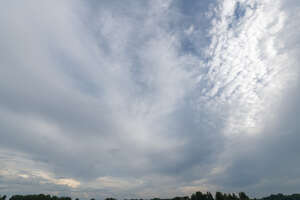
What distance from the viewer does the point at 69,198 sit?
618 feet

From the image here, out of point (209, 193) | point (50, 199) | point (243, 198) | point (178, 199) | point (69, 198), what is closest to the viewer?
point (243, 198)

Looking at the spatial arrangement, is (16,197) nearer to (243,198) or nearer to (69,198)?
(69,198)

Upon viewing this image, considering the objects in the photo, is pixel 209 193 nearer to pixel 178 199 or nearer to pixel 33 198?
pixel 178 199

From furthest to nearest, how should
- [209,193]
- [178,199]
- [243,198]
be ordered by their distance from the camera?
1. [178,199]
2. [209,193]
3. [243,198]

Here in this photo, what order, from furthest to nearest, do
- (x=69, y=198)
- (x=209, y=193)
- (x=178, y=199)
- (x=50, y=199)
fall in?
(x=69, y=198) < (x=50, y=199) < (x=178, y=199) < (x=209, y=193)

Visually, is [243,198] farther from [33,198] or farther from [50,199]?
[33,198]

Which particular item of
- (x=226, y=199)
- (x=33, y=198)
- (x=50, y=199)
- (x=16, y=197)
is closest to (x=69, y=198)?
(x=50, y=199)

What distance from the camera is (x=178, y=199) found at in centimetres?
15775

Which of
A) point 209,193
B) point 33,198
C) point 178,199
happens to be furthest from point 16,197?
point 209,193

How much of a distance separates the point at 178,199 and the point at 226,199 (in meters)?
63.4

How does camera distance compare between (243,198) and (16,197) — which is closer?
(243,198)

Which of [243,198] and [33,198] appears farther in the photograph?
[33,198]

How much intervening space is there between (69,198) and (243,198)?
17370cm

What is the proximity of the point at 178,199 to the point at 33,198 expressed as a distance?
142690mm
